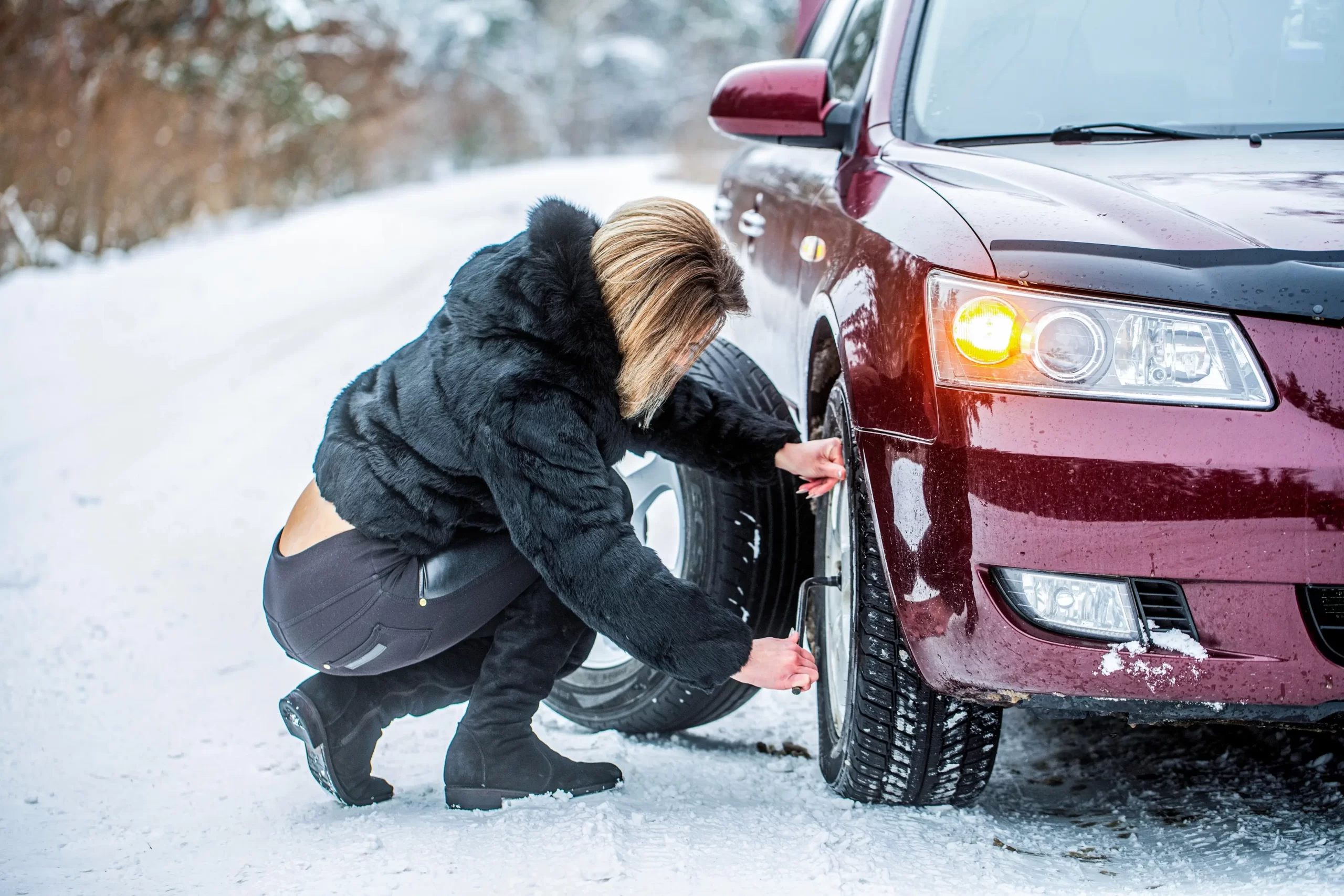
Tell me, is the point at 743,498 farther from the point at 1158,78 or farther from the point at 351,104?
the point at 351,104

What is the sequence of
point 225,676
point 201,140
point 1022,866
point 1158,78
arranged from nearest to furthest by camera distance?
point 1022,866 → point 1158,78 → point 225,676 → point 201,140

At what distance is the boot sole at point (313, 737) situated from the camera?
97.6 inches

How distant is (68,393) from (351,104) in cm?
1751

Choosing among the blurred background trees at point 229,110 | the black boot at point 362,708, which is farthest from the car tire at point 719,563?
the blurred background trees at point 229,110

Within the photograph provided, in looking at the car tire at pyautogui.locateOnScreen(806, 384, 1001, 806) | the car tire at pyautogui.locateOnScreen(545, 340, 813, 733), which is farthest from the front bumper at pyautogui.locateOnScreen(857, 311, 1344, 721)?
the car tire at pyautogui.locateOnScreen(545, 340, 813, 733)

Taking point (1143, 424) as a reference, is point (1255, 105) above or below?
above

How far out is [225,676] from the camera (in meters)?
3.48

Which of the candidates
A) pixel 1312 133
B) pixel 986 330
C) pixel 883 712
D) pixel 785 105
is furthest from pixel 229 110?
pixel 986 330

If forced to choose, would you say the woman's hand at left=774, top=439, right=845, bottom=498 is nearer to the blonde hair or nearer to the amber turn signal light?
the blonde hair

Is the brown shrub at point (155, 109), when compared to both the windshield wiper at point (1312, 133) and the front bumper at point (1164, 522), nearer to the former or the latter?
the windshield wiper at point (1312, 133)

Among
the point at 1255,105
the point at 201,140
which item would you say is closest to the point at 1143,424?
the point at 1255,105

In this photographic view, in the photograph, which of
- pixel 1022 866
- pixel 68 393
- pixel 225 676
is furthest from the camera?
pixel 68 393

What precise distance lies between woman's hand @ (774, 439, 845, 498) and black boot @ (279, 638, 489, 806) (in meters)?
0.73

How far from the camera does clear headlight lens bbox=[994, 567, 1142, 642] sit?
1.76m
